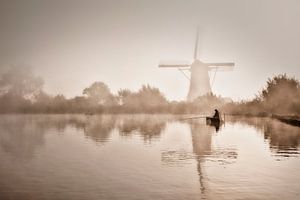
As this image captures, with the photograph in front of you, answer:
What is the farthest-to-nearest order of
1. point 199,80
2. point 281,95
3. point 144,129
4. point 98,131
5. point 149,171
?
point 199,80 < point 281,95 < point 144,129 < point 98,131 < point 149,171

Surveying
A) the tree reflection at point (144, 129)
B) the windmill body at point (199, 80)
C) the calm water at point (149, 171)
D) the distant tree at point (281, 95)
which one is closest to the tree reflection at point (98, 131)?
the tree reflection at point (144, 129)

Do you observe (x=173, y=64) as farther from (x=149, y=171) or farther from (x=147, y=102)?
(x=149, y=171)

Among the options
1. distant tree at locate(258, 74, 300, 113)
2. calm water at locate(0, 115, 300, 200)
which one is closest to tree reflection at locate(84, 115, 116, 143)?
calm water at locate(0, 115, 300, 200)

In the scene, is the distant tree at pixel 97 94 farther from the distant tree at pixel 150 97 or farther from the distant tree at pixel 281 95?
the distant tree at pixel 281 95

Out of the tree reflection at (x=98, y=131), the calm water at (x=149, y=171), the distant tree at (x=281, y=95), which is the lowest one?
the calm water at (x=149, y=171)

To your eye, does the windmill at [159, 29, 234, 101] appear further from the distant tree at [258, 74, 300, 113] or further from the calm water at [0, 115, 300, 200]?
the calm water at [0, 115, 300, 200]

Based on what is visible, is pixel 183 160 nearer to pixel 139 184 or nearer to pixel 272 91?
pixel 139 184

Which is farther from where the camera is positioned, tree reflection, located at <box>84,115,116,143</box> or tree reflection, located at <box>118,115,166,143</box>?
tree reflection, located at <box>118,115,166,143</box>

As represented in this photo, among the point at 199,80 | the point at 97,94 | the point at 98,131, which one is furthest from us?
the point at 97,94

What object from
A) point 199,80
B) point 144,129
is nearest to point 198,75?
point 199,80

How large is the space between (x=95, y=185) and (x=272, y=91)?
56291 millimetres

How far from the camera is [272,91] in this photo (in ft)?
217

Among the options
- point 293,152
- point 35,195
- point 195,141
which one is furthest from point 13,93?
point 35,195

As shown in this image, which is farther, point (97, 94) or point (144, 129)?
point (97, 94)
